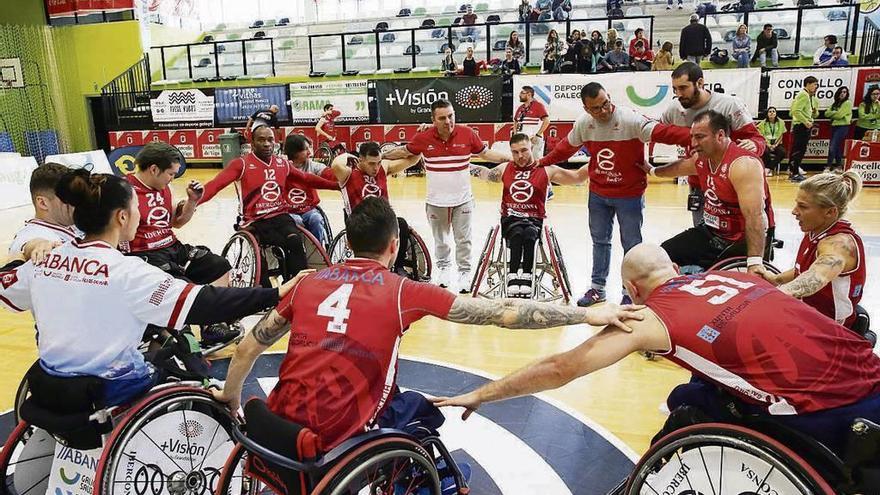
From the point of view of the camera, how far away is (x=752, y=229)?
3.45 m

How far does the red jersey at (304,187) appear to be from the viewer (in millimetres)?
4922

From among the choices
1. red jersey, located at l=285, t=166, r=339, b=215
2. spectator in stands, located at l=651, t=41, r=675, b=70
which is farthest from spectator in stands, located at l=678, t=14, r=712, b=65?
red jersey, located at l=285, t=166, r=339, b=215

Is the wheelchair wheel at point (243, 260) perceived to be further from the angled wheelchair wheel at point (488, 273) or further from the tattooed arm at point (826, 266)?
the tattooed arm at point (826, 266)

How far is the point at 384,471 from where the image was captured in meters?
1.83

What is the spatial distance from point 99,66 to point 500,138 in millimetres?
11449

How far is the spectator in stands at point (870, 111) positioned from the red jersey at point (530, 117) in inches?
191

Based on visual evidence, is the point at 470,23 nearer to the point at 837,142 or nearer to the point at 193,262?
the point at 837,142

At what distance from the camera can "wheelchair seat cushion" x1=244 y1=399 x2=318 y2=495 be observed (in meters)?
1.70

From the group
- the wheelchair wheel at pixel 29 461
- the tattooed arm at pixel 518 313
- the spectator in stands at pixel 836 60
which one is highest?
the spectator in stands at pixel 836 60

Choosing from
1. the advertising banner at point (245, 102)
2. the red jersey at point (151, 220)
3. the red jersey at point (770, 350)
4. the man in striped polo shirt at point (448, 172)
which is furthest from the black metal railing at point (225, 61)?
the red jersey at point (770, 350)

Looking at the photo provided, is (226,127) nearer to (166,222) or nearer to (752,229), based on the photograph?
(166,222)

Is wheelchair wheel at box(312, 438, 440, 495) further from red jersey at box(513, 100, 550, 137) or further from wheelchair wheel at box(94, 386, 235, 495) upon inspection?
red jersey at box(513, 100, 550, 137)

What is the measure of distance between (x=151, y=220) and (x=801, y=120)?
1005 centimetres

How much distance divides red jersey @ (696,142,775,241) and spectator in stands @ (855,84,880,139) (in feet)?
25.2
